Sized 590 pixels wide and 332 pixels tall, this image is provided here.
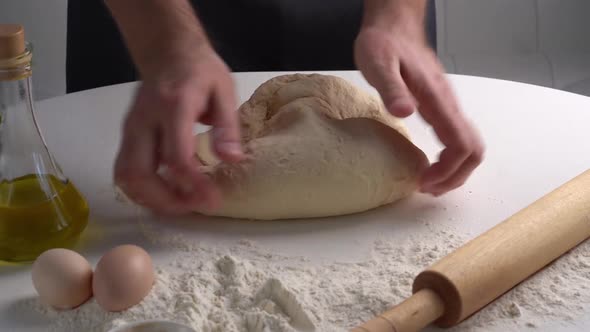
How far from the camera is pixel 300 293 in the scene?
35.8 inches

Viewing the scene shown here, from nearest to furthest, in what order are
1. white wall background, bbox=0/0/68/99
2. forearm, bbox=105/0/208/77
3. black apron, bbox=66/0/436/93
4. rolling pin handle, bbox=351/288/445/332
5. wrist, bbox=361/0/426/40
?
1. rolling pin handle, bbox=351/288/445/332
2. forearm, bbox=105/0/208/77
3. wrist, bbox=361/0/426/40
4. black apron, bbox=66/0/436/93
5. white wall background, bbox=0/0/68/99

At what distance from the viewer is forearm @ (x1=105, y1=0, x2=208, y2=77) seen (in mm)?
1058

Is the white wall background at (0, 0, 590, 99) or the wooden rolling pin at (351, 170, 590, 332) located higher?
the wooden rolling pin at (351, 170, 590, 332)

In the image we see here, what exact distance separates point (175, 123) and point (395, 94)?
285 mm

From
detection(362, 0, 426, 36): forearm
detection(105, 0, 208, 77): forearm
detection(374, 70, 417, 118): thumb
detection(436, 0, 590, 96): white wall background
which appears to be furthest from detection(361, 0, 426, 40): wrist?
detection(436, 0, 590, 96): white wall background

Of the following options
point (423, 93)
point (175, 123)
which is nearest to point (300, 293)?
point (175, 123)

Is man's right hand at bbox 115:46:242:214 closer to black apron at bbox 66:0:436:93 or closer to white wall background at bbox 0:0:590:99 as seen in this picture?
black apron at bbox 66:0:436:93

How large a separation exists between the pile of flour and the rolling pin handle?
51 millimetres

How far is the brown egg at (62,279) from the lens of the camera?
0.89 meters

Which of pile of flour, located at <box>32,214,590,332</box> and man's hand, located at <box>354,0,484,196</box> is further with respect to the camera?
man's hand, located at <box>354,0,484,196</box>

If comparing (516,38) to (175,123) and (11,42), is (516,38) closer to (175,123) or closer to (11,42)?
(175,123)

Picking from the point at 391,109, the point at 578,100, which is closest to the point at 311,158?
the point at 391,109

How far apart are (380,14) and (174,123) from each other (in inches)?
17.6

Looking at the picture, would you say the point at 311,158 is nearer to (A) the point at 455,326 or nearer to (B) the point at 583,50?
(A) the point at 455,326
